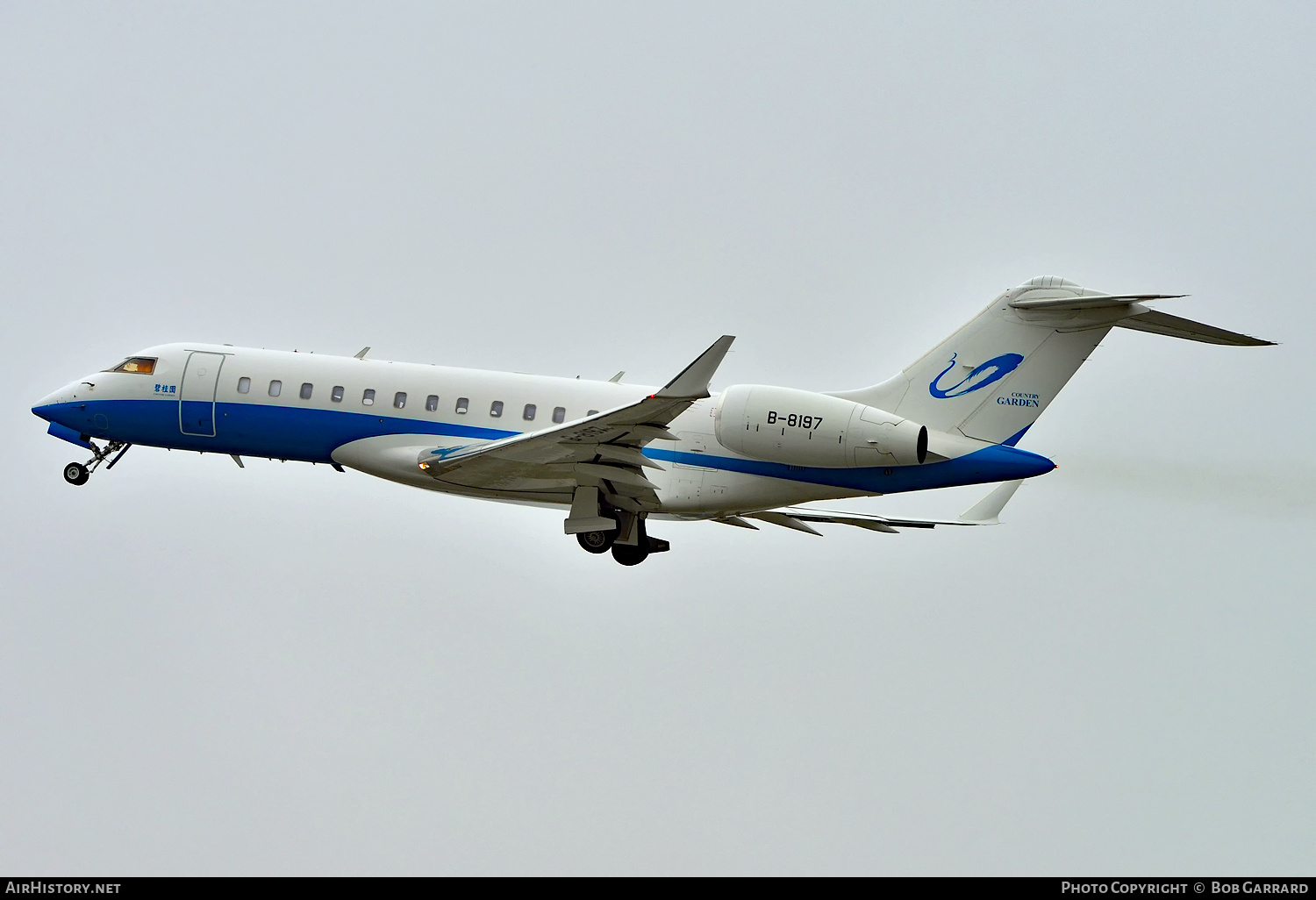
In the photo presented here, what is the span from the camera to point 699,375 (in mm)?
18016

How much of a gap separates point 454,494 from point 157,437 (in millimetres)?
5509

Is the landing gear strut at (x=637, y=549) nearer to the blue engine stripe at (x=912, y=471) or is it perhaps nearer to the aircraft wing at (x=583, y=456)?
the aircraft wing at (x=583, y=456)

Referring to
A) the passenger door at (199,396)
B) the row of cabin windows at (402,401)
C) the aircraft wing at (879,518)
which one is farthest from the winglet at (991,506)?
the passenger door at (199,396)

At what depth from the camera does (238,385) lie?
23.2 meters

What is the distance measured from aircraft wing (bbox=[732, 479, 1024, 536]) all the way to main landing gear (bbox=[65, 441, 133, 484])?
11.0m

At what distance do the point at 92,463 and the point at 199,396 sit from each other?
286 centimetres

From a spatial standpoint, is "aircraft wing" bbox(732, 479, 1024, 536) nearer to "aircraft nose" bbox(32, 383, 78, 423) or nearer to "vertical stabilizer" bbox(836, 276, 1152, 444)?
"vertical stabilizer" bbox(836, 276, 1152, 444)

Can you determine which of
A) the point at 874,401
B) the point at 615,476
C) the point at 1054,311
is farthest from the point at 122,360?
the point at 1054,311

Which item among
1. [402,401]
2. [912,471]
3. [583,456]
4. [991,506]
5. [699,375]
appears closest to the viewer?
[699,375]

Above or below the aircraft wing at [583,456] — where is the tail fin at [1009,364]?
above

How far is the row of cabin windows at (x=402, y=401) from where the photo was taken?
22.2 metres

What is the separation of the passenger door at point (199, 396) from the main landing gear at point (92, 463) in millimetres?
1734

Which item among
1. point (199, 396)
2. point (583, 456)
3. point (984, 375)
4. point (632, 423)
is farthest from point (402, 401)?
point (984, 375)

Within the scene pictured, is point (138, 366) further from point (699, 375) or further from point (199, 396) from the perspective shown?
point (699, 375)
